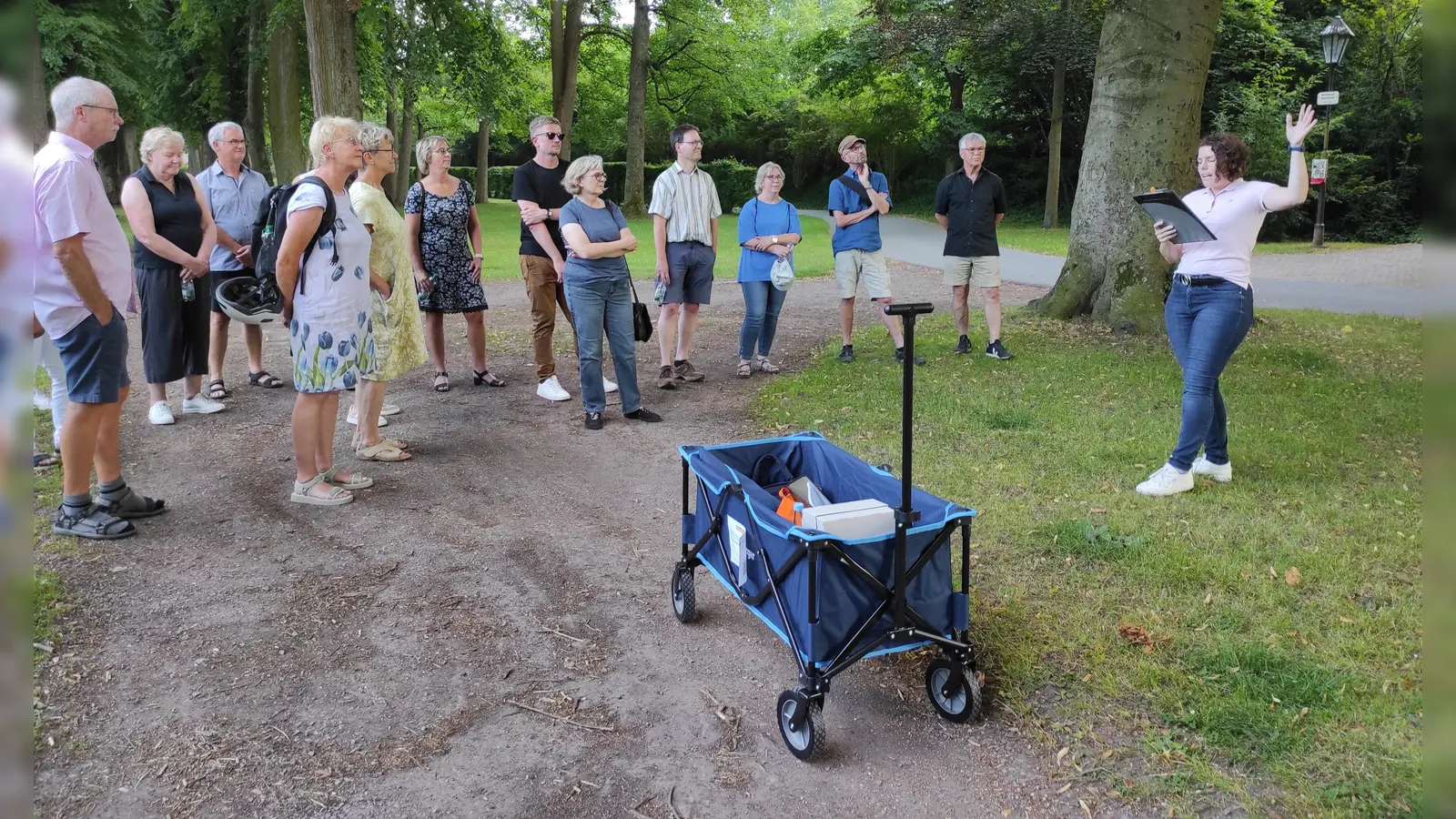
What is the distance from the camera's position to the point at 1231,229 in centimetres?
546

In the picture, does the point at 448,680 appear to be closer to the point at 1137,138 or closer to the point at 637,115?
the point at 1137,138

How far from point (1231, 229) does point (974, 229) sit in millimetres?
4018

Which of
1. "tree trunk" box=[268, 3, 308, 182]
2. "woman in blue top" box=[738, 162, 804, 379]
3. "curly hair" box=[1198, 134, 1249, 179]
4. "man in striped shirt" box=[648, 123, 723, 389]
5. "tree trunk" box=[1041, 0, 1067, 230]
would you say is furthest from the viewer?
"tree trunk" box=[1041, 0, 1067, 230]

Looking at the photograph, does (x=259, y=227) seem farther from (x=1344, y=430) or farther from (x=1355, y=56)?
(x=1355, y=56)

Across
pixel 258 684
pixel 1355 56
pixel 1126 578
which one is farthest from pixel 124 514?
pixel 1355 56

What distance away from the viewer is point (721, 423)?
25.7 feet

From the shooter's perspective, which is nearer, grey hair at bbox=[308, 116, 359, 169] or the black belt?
grey hair at bbox=[308, 116, 359, 169]

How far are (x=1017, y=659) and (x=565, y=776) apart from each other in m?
1.83

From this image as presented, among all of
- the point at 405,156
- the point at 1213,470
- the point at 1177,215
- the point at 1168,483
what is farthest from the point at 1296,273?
the point at 405,156

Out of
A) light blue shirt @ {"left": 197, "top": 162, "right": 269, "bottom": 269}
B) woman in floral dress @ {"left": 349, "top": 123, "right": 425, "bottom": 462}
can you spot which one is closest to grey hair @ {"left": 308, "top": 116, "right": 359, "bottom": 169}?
woman in floral dress @ {"left": 349, "top": 123, "right": 425, "bottom": 462}

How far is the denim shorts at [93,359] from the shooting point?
188 inches

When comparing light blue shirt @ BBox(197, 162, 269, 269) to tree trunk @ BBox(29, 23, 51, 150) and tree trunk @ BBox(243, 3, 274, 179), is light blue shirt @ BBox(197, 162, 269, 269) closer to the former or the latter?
tree trunk @ BBox(29, 23, 51, 150)

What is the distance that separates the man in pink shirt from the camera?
4027 mm

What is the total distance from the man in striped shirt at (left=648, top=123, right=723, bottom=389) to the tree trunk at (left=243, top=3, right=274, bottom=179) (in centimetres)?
1555
